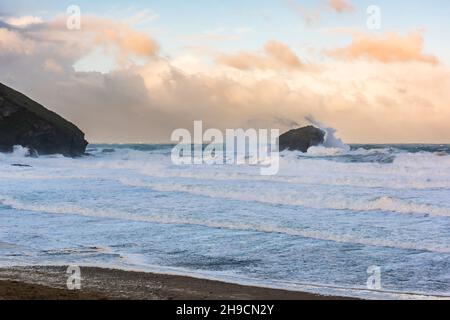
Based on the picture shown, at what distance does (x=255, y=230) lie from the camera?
15.9 m

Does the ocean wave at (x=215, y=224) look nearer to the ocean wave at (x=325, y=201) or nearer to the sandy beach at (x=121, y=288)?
the ocean wave at (x=325, y=201)

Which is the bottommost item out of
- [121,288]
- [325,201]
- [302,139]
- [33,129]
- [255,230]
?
[121,288]

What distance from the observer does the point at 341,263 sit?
1174 cm

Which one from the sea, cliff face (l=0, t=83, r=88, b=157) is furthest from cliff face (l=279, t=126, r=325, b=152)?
the sea

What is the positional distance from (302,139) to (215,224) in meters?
42.9

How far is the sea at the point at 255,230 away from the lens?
35.9ft

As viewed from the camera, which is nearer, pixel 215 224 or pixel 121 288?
pixel 121 288

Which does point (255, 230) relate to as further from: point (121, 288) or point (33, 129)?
point (33, 129)

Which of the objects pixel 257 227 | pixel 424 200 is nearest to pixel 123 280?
pixel 257 227

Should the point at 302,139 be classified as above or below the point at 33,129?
below

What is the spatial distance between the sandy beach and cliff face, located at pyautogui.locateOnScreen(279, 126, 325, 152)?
48.4m

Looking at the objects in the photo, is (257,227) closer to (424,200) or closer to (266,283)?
(266,283)

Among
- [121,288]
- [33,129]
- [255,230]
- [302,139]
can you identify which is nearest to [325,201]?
[255,230]

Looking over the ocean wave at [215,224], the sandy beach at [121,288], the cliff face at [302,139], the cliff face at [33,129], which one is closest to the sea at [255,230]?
the ocean wave at [215,224]
